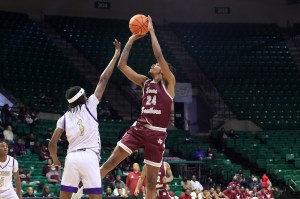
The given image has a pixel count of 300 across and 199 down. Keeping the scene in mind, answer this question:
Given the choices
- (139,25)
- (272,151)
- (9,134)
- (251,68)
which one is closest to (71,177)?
(139,25)

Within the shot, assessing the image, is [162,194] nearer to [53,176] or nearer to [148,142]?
[148,142]

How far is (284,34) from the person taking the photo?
36.1 m

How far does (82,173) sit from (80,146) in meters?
0.34

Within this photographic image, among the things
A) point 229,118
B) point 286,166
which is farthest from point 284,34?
point 286,166

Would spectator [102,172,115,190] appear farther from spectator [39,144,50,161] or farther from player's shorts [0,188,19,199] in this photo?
player's shorts [0,188,19,199]

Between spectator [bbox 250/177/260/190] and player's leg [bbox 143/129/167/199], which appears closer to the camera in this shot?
player's leg [bbox 143/129/167/199]

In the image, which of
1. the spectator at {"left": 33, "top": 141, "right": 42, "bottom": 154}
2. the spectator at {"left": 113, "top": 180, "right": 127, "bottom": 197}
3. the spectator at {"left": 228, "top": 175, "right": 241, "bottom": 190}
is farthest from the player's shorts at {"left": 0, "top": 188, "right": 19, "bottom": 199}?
the spectator at {"left": 228, "top": 175, "right": 241, "bottom": 190}

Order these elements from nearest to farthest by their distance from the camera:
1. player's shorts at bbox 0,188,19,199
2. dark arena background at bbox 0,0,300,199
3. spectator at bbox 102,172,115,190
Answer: player's shorts at bbox 0,188,19,199
spectator at bbox 102,172,115,190
dark arena background at bbox 0,0,300,199

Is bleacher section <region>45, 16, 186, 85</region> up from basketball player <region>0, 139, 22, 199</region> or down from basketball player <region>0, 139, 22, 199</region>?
up

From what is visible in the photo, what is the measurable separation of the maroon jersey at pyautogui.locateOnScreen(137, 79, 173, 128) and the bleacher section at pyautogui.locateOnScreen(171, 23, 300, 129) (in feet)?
71.7

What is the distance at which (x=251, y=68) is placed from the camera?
32.6m

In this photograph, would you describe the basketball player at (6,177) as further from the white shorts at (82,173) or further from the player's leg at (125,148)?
the white shorts at (82,173)

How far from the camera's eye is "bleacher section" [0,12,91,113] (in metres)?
25.9

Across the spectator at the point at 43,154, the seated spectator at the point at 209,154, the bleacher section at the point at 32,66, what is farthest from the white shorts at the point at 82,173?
the bleacher section at the point at 32,66
